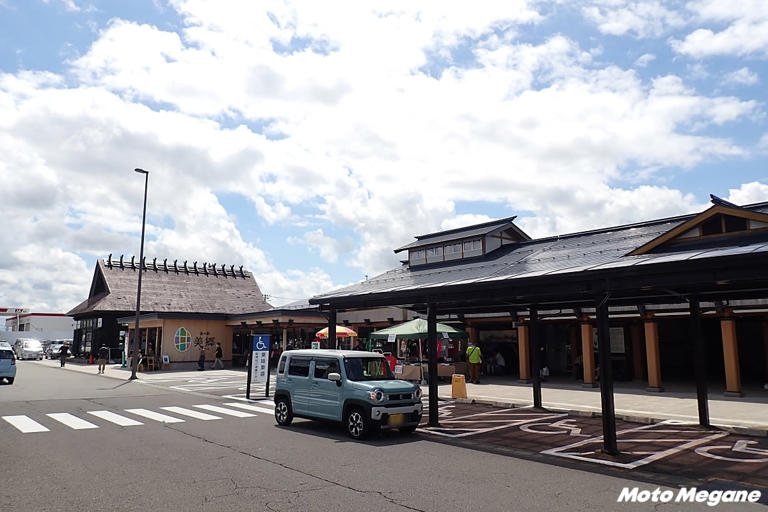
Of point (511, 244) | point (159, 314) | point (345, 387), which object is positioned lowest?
point (345, 387)

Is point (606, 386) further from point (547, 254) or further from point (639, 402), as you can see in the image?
point (547, 254)

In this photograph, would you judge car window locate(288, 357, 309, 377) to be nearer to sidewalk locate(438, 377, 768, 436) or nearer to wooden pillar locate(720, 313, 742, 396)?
sidewalk locate(438, 377, 768, 436)

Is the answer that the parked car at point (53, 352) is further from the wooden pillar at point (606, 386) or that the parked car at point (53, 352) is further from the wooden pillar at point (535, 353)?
the wooden pillar at point (606, 386)

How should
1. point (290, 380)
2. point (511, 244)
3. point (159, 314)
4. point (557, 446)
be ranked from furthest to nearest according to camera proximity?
point (159, 314) < point (511, 244) < point (290, 380) < point (557, 446)

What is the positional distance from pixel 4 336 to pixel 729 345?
86752mm

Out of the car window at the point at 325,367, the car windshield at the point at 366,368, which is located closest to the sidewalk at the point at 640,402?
the car windshield at the point at 366,368

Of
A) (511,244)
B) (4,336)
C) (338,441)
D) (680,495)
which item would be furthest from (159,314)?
(4,336)

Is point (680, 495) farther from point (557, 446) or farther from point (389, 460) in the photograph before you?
point (389, 460)

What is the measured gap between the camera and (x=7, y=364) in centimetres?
2381

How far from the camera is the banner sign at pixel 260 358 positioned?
66.2 feet

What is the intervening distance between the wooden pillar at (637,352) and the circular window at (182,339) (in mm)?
27838

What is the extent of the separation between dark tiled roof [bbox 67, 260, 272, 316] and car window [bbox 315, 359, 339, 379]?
1234 inches

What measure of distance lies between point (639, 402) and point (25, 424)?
54.9 feet

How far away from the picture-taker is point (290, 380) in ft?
44.2
